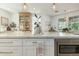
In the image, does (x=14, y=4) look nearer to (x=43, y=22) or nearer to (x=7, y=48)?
(x=43, y=22)

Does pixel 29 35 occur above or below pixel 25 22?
below

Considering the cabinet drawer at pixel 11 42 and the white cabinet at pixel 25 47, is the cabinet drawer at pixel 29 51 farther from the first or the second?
the cabinet drawer at pixel 11 42

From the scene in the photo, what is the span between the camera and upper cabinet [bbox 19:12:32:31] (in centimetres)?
147

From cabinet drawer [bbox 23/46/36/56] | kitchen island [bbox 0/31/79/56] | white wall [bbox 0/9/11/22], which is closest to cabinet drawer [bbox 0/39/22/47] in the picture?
kitchen island [bbox 0/31/79/56]

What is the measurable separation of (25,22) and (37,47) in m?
0.40

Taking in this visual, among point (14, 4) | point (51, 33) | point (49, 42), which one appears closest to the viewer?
point (14, 4)

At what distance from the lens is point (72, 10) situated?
148 cm

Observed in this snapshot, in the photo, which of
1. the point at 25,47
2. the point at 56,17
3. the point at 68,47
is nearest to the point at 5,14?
the point at 25,47

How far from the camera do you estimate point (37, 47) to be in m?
1.65

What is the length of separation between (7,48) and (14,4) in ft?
1.99

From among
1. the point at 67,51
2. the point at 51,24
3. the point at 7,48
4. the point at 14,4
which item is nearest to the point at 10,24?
the point at 14,4

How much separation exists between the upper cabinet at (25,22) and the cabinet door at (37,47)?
240mm

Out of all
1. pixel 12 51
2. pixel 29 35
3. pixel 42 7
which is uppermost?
pixel 42 7

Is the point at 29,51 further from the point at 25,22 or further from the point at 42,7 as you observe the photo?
the point at 42,7
